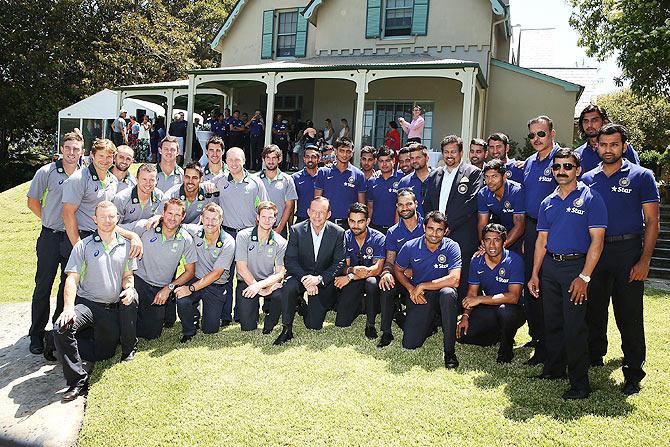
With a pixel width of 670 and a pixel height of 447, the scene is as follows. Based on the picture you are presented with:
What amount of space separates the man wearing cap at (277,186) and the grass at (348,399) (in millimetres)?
1936

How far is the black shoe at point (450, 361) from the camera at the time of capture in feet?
17.3

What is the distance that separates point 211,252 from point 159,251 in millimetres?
574

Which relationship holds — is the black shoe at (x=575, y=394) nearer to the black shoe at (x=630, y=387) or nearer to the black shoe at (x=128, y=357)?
the black shoe at (x=630, y=387)

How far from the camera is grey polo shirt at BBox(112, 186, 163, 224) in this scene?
20.2 feet

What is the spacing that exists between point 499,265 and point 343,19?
13.6m

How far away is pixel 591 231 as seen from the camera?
4.45 metres

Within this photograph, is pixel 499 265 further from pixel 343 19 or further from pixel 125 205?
pixel 343 19

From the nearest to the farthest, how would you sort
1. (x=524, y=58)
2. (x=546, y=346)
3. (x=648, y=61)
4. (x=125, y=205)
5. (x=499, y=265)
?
1. (x=546, y=346)
2. (x=499, y=265)
3. (x=125, y=205)
4. (x=648, y=61)
5. (x=524, y=58)

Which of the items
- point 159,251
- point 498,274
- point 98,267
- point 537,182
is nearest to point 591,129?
point 537,182

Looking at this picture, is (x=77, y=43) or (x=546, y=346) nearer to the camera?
(x=546, y=346)

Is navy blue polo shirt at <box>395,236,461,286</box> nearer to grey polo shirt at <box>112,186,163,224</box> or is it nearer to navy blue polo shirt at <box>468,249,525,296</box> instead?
navy blue polo shirt at <box>468,249,525,296</box>

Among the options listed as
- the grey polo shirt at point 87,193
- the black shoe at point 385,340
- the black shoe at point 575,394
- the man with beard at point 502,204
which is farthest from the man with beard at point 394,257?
the grey polo shirt at point 87,193

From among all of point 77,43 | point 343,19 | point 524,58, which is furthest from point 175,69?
point 524,58

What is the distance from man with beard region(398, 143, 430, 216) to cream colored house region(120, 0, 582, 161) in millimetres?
6226
